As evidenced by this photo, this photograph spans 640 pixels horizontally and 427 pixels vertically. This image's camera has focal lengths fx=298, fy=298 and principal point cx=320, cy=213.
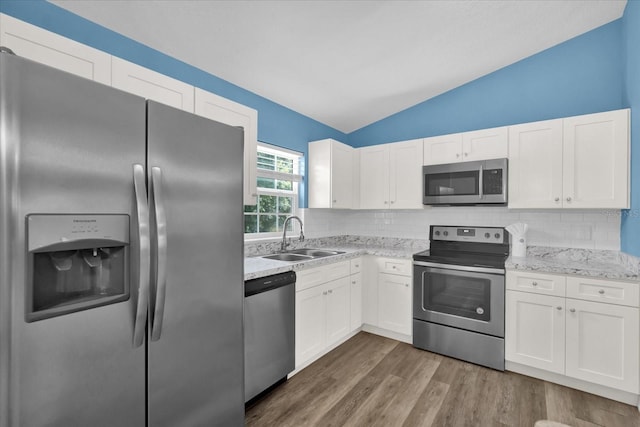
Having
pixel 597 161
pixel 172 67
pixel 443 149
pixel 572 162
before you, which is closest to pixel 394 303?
pixel 443 149

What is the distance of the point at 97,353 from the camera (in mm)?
1048

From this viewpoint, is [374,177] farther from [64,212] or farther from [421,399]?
[64,212]

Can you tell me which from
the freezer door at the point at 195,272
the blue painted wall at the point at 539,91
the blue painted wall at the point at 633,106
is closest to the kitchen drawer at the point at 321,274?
the freezer door at the point at 195,272

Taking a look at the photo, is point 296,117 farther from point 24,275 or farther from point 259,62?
point 24,275

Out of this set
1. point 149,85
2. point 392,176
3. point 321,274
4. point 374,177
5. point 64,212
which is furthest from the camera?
point 374,177

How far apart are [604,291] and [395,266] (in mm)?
1612

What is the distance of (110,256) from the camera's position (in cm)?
110

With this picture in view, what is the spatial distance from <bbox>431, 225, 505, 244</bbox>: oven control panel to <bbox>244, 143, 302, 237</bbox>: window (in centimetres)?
170

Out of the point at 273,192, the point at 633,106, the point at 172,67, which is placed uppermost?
the point at 172,67

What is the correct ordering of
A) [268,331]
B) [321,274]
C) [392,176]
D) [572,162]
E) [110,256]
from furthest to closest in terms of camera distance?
[392,176] < [321,274] < [572,162] < [268,331] < [110,256]

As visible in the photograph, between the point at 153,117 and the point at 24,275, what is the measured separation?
685 millimetres

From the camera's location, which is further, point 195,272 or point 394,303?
point 394,303

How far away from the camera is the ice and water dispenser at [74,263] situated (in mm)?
906

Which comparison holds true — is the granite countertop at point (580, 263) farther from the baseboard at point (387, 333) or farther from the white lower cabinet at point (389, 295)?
the baseboard at point (387, 333)
